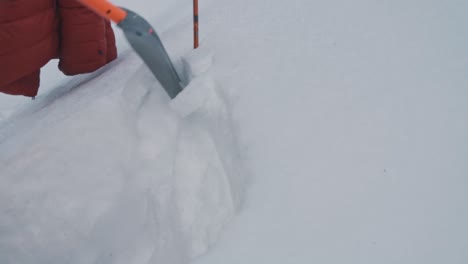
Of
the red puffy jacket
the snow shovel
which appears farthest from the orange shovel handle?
the red puffy jacket

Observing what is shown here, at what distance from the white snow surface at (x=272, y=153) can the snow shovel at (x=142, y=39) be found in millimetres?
63

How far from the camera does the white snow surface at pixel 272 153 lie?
2.08 ft

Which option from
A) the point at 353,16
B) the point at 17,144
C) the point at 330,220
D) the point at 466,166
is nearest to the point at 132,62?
the point at 17,144

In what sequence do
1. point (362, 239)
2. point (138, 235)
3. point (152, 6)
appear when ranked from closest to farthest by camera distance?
point (362, 239), point (138, 235), point (152, 6)

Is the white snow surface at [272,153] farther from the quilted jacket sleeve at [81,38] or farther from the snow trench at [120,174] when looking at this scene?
the quilted jacket sleeve at [81,38]

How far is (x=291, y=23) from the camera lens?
994 millimetres

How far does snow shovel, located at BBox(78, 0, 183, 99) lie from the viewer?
81 centimetres

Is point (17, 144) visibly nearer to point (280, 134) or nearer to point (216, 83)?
point (216, 83)

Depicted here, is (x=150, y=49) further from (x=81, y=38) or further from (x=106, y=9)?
(x=81, y=38)

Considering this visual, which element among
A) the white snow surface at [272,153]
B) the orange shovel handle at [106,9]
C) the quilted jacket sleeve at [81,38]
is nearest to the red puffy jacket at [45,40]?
the quilted jacket sleeve at [81,38]

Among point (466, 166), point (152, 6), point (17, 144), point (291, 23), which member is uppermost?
point (17, 144)

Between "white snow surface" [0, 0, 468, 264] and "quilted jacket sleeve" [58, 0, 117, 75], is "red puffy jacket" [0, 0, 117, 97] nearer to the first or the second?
"quilted jacket sleeve" [58, 0, 117, 75]

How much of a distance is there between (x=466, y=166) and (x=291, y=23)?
55 cm

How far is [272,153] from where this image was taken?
2.43 ft
